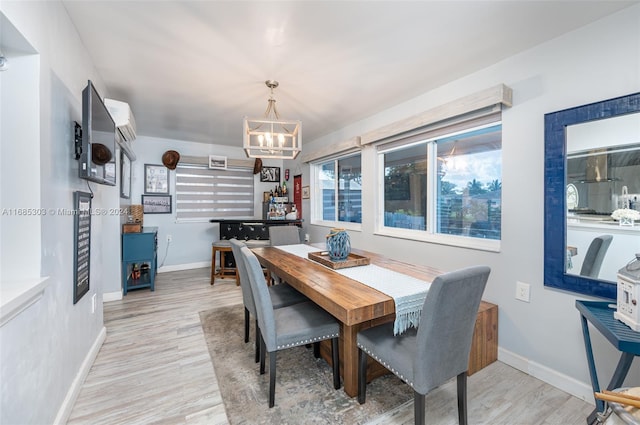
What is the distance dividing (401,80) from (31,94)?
8.11ft

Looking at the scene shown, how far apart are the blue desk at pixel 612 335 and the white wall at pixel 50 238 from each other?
249cm

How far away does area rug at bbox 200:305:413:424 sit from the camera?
5.13 feet

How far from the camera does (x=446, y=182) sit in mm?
2750

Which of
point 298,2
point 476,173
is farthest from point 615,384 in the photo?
point 298,2

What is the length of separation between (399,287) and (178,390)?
1586 mm

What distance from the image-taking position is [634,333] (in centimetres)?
124

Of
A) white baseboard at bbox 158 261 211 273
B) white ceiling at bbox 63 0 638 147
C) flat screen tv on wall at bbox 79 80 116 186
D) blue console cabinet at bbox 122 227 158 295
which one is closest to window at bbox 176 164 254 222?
white baseboard at bbox 158 261 211 273

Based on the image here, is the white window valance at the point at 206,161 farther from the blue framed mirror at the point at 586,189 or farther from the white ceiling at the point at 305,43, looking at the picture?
the blue framed mirror at the point at 586,189

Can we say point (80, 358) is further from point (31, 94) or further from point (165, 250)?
point (165, 250)

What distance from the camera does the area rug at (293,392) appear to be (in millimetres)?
1562

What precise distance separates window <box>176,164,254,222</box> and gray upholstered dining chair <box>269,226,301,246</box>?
236 centimetres

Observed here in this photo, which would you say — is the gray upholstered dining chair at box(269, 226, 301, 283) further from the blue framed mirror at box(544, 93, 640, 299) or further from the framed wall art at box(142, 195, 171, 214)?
the framed wall art at box(142, 195, 171, 214)

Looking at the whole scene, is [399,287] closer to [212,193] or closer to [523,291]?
[523,291]

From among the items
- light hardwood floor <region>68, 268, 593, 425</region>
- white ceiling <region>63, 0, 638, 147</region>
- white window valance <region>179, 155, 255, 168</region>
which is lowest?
light hardwood floor <region>68, 268, 593, 425</region>
